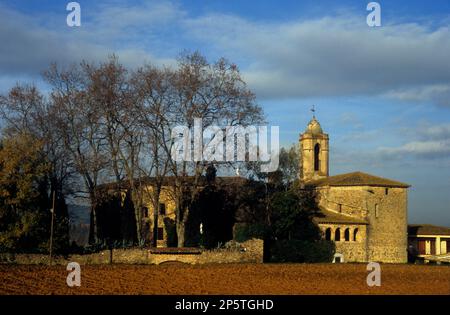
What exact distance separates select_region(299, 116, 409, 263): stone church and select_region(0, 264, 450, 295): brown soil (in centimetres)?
1644

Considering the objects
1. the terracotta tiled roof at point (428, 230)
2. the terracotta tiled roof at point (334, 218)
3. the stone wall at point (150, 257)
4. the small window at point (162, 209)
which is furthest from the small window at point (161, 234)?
the terracotta tiled roof at point (428, 230)

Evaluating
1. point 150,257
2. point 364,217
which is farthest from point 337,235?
point 150,257

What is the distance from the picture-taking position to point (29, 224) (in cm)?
3953

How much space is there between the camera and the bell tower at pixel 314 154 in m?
69.2

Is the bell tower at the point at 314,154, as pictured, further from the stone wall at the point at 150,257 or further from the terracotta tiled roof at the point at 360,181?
the stone wall at the point at 150,257

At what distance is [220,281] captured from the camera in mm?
28250

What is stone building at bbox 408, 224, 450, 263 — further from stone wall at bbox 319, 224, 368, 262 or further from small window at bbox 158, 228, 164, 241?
small window at bbox 158, 228, 164, 241

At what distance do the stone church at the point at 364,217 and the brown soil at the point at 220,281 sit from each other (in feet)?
53.9

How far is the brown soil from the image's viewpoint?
24438 millimetres

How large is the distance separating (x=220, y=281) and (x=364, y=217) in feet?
98.0

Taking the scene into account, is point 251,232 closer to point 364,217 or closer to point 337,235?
point 337,235

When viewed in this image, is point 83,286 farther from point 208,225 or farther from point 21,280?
point 208,225
